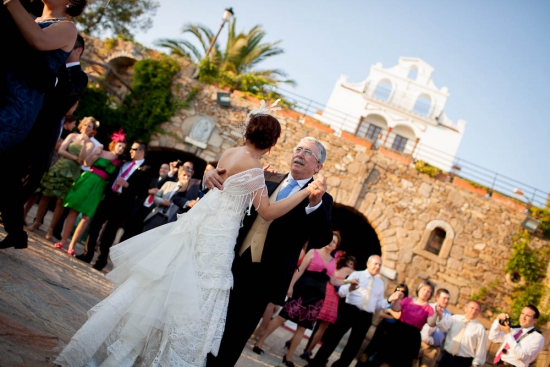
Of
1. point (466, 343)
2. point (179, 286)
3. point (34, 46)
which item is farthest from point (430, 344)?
point (34, 46)

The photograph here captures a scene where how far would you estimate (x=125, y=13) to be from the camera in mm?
19891

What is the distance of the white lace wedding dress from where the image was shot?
2182mm

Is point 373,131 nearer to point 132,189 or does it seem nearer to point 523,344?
point 523,344

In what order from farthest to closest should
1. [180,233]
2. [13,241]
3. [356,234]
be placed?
[356,234], [13,241], [180,233]

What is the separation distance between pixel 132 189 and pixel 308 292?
2796 millimetres

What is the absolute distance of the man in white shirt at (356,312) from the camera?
5547mm

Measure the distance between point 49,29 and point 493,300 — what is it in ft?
39.8

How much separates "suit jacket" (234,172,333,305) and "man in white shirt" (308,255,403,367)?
10.2ft

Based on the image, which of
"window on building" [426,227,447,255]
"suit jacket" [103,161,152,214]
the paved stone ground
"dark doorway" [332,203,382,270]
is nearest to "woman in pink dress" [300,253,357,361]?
the paved stone ground

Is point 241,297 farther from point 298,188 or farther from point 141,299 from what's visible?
point 298,188

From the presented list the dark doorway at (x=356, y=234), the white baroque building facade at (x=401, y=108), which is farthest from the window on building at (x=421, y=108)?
the dark doorway at (x=356, y=234)

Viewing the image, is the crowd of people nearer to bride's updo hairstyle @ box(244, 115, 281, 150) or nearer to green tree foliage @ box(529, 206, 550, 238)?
bride's updo hairstyle @ box(244, 115, 281, 150)

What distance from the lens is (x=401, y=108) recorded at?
3092 centimetres

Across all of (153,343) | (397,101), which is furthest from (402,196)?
(397,101)
